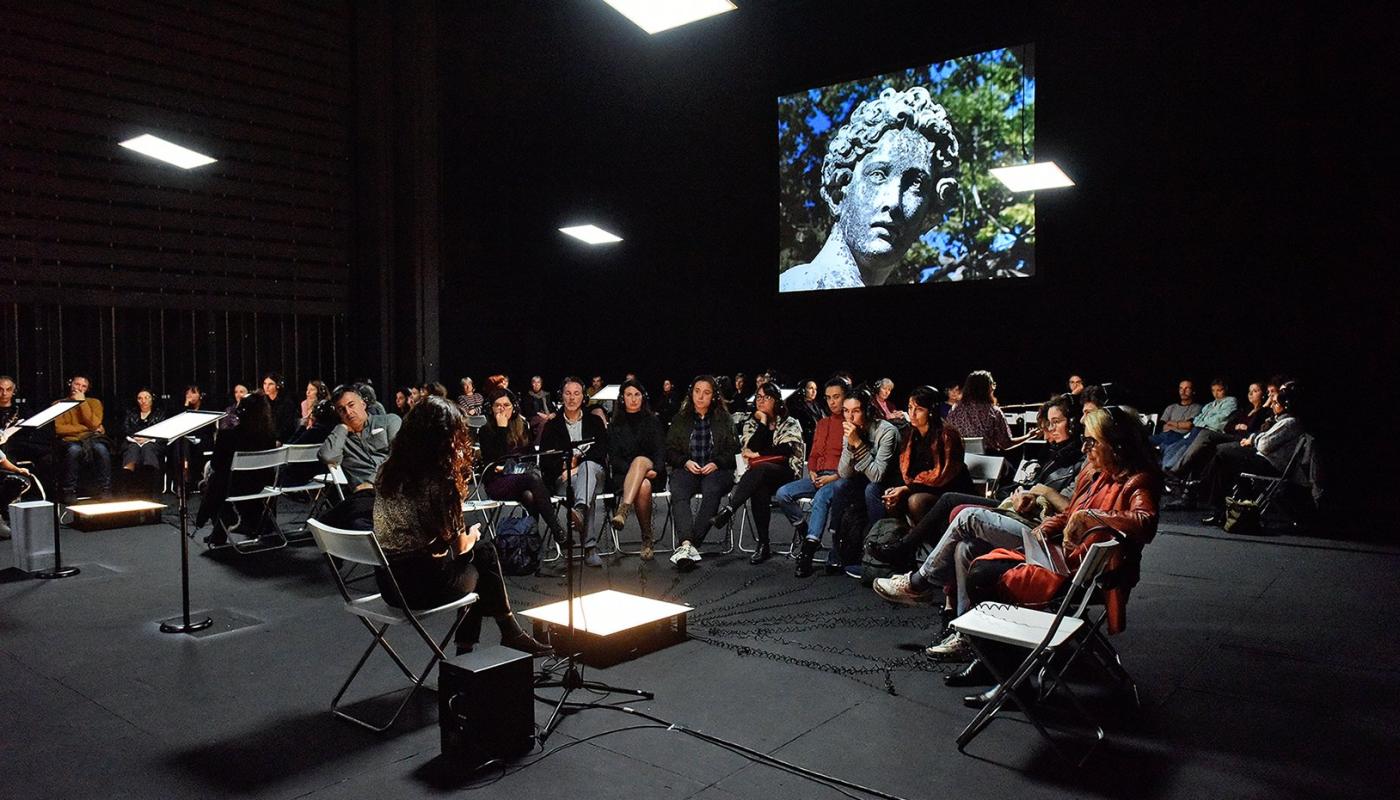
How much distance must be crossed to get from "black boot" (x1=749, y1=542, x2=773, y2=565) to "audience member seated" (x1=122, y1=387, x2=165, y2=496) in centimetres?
650

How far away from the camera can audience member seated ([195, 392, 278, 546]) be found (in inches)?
247

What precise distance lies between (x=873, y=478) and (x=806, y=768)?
2753 mm

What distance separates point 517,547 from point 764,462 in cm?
176

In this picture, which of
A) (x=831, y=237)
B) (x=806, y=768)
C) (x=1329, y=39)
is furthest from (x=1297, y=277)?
(x=806, y=768)

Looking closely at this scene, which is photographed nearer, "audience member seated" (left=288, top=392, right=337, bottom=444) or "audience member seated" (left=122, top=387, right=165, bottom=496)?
"audience member seated" (left=288, top=392, right=337, bottom=444)

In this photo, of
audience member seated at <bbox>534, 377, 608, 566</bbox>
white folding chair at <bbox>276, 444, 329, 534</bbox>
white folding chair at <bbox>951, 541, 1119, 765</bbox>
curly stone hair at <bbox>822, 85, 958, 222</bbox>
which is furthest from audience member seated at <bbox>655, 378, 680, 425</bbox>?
white folding chair at <bbox>951, 541, 1119, 765</bbox>

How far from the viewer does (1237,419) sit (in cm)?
853

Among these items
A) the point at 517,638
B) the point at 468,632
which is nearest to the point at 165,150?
the point at 468,632

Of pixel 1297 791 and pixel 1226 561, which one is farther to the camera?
pixel 1226 561

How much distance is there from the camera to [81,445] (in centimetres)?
826

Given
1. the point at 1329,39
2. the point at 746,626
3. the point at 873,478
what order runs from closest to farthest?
the point at 746,626
the point at 873,478
the point at 1329,39

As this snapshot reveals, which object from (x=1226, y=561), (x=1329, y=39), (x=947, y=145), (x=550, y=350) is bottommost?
(x=1226, y=561)

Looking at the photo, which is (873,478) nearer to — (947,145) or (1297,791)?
(1297,791)

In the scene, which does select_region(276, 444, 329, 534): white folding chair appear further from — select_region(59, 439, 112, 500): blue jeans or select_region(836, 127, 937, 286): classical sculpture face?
select_region(836, 127, 937, 286): classical sculpture face
